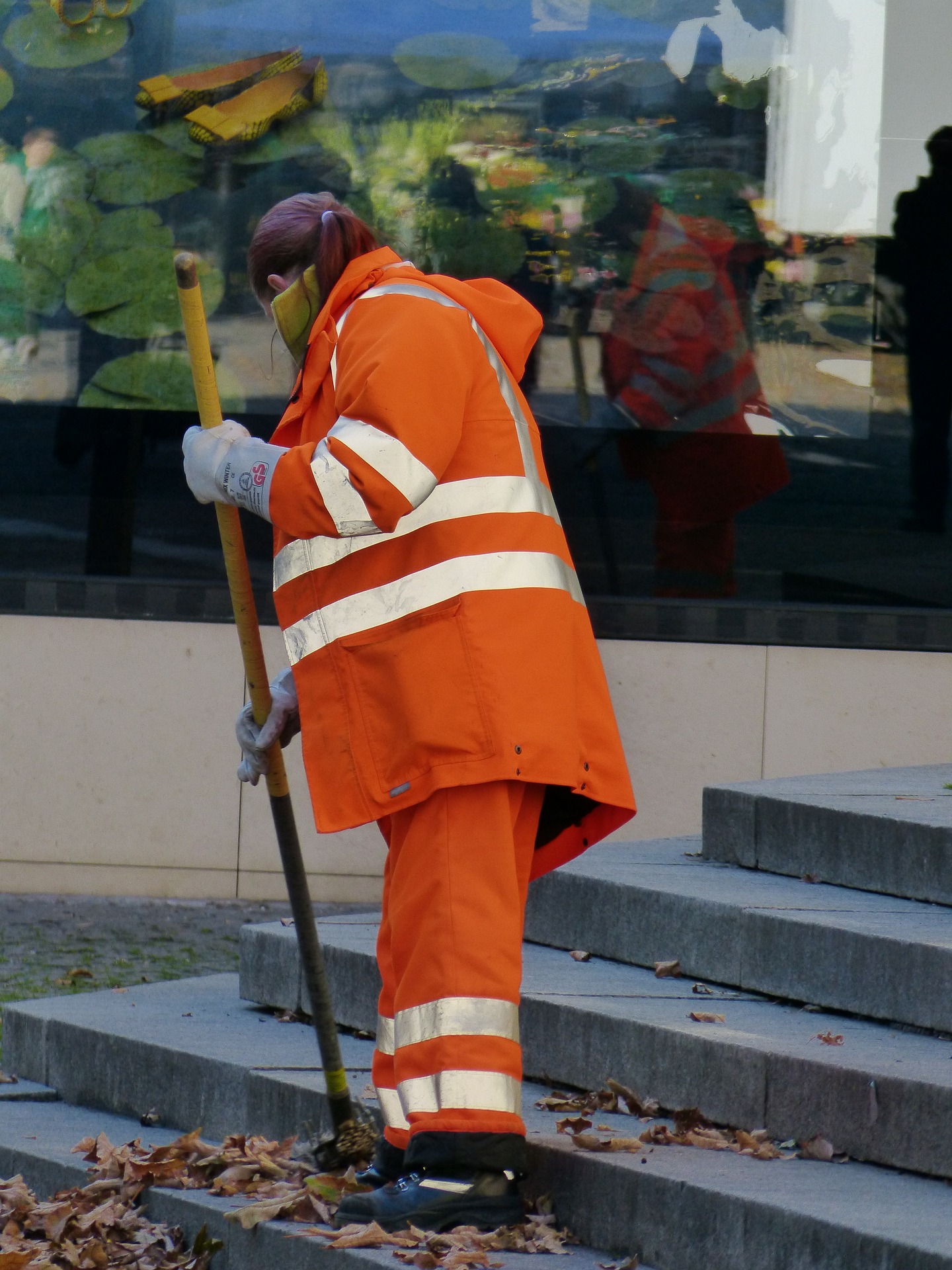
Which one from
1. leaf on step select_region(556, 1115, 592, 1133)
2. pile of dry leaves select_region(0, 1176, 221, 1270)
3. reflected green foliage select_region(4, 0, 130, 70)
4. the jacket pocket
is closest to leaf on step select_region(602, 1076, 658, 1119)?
leaf on step select_region(556, 1115, 592, 1133)

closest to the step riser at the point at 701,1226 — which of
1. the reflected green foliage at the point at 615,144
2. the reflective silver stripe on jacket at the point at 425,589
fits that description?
the reflective silver stripe on jacket at the point at 425,589

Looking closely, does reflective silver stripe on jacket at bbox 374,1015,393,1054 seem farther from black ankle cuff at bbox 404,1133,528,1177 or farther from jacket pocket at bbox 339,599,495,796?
jacket pocket at bbox 339,599,495,796

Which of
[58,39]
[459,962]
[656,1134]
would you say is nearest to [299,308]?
[459,962]

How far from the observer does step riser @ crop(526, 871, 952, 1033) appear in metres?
3.58

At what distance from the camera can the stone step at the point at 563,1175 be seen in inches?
113

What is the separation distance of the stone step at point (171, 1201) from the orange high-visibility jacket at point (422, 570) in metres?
0.72

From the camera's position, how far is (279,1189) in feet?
11.2

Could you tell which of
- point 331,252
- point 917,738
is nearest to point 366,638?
point 331,252

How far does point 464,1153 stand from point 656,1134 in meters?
0.53

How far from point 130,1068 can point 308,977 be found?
918 mm

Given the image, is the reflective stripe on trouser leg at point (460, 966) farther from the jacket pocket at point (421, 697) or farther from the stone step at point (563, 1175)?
the stone step at point (563, 1175)

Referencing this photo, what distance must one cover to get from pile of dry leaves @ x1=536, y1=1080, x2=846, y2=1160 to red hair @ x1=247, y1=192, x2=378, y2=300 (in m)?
1.56

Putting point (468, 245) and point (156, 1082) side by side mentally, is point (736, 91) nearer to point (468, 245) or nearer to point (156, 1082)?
point (468, 245)

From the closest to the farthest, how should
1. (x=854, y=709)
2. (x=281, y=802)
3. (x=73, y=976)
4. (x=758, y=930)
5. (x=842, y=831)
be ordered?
(x=281, y=802) → (x=758, y=930) → (x=842, y=831) → (x=73, y=976) → (x=854, y=709)
